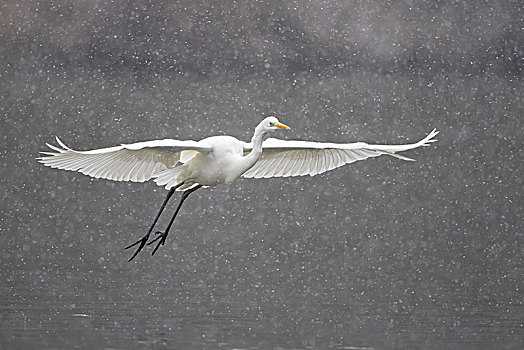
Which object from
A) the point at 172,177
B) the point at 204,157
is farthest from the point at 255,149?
the point at 172,177

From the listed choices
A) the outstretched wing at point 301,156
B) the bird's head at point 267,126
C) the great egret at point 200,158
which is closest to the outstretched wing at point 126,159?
the great egret at point 200,158

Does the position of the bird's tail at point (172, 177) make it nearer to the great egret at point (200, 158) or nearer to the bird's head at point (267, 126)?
the great egret at point (200, 158)

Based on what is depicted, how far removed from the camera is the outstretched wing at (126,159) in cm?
1077

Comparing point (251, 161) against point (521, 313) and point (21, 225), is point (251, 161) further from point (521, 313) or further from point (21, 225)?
point (21, 225)

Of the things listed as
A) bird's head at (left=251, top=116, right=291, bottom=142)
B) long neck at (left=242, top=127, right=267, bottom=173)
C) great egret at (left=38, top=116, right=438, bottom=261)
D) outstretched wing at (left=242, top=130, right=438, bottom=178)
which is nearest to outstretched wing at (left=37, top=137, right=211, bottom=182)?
great egret at (left=38, top=116, right=438, bottom=261)

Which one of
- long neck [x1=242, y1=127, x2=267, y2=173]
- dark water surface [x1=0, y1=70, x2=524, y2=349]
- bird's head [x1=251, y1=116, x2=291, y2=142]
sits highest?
bird's head [x1=251, y1=116, x2=291, y2=142]

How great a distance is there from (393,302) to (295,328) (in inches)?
89.1

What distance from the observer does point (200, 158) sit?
11.6 metres

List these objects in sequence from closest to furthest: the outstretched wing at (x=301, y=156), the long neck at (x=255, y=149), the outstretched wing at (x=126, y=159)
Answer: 1. the outstretched wing at (x=126, y=159)
2. the long neck at (x=255, y=149)
3. the outstretched wing at (x=301, y=156)

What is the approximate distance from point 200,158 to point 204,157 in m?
0.07

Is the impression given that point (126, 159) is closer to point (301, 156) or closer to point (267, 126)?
point (267, 126)

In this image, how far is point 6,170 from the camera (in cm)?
3177

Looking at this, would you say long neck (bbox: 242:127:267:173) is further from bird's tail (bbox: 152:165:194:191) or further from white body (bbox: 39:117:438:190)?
bird's tail (bbox: 152:165:194:191)

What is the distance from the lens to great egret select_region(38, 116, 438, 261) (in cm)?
1103
